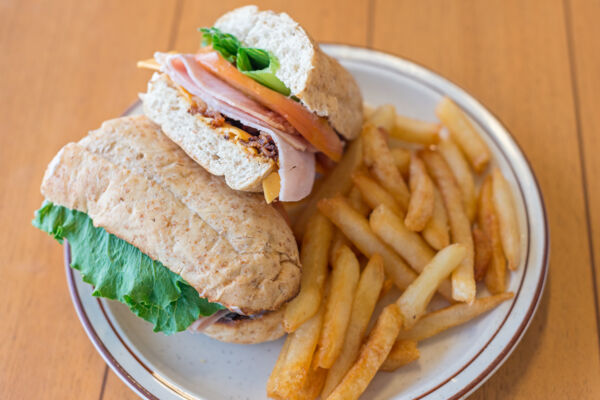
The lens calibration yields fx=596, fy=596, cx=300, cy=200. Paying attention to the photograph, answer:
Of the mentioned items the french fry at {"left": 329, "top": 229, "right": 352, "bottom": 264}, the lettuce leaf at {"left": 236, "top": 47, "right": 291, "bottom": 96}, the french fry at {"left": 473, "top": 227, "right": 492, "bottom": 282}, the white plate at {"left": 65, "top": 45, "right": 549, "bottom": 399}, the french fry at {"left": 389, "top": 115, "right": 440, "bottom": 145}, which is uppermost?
the lettuce leaf at {"left": 236, "top": 47, "right": 291, "bottom": 96}

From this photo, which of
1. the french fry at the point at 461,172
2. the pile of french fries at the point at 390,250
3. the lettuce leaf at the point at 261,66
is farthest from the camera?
the french fry at the point at 461,172

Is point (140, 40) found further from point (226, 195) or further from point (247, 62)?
point (226, 195)

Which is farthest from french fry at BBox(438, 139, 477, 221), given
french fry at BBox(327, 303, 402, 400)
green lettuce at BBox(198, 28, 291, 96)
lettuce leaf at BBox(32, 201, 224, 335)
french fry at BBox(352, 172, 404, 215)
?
lettuce leaf at BBox(32, 201, 224, 335)

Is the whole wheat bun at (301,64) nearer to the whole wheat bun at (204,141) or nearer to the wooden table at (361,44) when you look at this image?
the whole wheat bun at (204,141)

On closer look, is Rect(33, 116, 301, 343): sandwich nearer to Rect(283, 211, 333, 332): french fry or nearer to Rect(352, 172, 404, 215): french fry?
Rect(283, 211, 333, 332): french fry

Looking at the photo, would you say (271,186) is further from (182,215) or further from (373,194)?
(373,194)

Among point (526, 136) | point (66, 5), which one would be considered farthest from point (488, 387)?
point (66, 5)

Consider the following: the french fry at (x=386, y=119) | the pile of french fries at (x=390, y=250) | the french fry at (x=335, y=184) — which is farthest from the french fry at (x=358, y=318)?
the french fry at (x=386, y=119)
